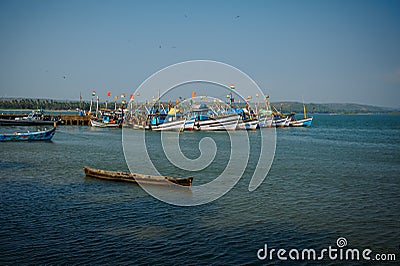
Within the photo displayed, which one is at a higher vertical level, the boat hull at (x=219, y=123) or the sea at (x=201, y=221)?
the boat hull at (x=219, y=123)

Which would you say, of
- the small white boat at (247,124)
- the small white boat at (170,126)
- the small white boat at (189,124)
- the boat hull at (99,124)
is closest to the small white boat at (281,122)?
the small white boat at (247,124)

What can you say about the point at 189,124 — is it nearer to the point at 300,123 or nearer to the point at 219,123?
the point at 219,123

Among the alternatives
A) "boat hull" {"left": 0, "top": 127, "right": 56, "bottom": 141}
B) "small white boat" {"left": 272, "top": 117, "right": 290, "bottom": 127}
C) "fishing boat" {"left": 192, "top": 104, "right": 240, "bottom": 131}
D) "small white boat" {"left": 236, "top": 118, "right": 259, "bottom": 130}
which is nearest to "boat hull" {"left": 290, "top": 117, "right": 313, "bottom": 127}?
"small white boat" {"left": 272, "top": 117, "right": 290, "bottom": 127}

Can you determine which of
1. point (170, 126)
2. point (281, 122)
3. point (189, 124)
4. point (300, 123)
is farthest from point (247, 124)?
point (300, 123)

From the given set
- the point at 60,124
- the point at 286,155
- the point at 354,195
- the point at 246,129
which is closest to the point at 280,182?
the point at 354,195

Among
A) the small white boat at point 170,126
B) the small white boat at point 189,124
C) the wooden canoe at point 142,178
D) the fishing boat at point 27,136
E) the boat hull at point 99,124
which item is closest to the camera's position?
the wooden canoe at point 142,178

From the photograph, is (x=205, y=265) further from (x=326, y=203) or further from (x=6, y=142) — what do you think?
(x=6, y=142)

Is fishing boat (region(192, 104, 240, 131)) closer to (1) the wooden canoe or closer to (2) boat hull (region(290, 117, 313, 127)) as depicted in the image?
(2) boat hull (region(290, 117, 313, 127))

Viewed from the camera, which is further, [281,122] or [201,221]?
[281,122]

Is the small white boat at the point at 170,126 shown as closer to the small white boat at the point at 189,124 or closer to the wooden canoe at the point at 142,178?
the small white boat at the point at 189,124

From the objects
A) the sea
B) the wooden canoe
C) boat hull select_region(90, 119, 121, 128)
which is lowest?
the sea

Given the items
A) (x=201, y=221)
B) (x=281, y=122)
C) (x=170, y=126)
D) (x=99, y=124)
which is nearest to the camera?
(x=201, y=221)

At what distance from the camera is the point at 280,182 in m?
18.9

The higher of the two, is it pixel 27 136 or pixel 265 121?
pixel 265 121
